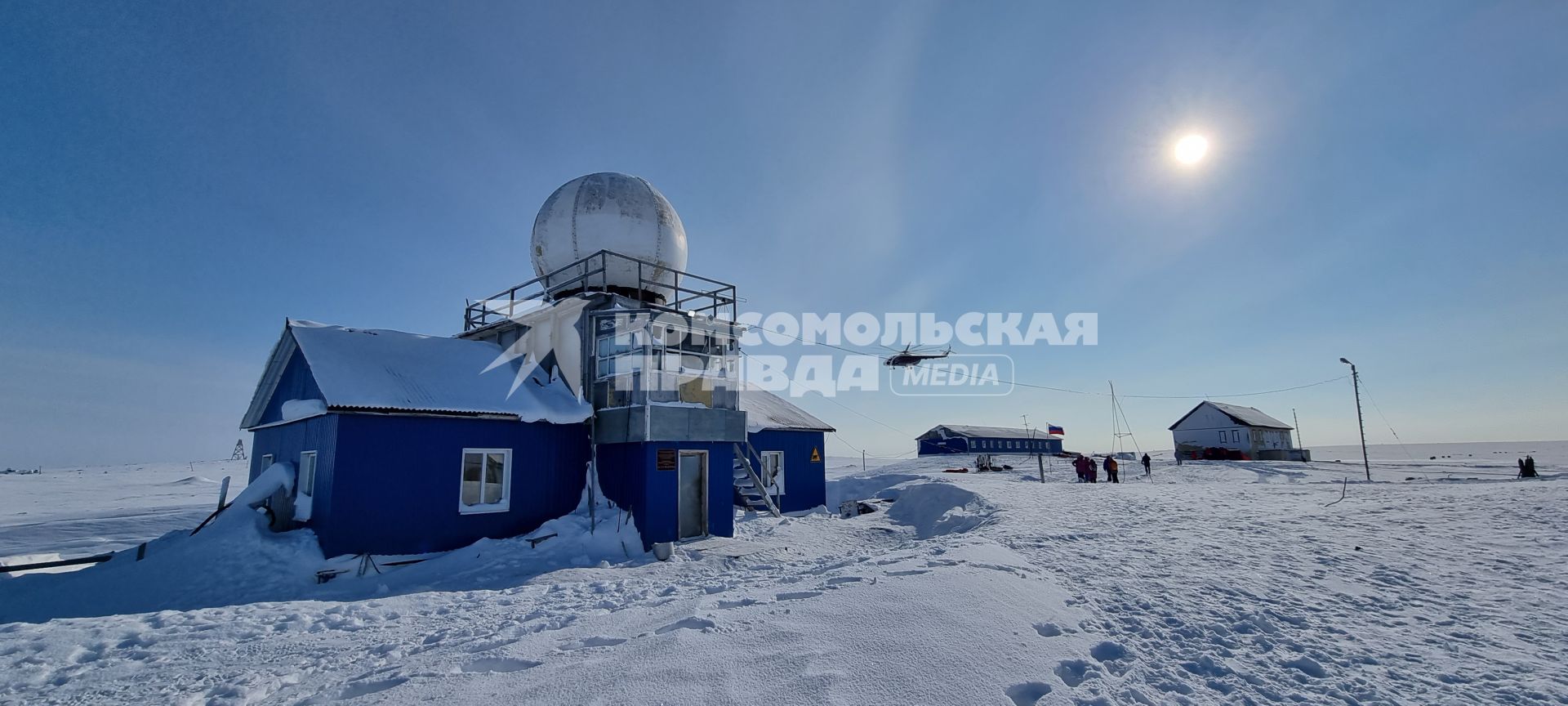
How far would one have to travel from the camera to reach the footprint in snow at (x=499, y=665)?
543 centimetres

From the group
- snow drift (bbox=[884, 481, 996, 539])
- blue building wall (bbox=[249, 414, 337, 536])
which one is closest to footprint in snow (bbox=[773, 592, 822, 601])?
snow drift (bbox=[884, 481, 996, 539])

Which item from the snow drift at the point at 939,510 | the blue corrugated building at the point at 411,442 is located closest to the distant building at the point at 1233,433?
the snow drift at the point at 939,510

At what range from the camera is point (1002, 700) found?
4.50m

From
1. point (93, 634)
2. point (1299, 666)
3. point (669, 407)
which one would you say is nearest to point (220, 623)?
point (93, 634)

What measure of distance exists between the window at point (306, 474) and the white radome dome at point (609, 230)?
6.94 meters

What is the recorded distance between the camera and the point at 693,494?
16.2m

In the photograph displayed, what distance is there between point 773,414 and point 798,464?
2.07 metres

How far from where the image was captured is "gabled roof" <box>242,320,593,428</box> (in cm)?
1303

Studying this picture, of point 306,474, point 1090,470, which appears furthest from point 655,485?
point 1090,470

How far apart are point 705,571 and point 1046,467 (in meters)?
41.8

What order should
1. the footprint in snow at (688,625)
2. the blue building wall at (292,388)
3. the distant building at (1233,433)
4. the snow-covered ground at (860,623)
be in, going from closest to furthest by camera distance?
the snow-covered ground at (860,623), the footprint in snow at (688,625), the blue building wall at (292,388), the distant building at (1233,433)

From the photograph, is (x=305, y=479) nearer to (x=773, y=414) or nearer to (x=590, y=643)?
(x=590, y=643)

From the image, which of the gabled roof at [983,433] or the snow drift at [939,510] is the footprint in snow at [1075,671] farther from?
the gabled roof at [983,433]

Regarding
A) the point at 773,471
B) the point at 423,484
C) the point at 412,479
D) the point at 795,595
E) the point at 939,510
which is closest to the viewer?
the point at 795,595
